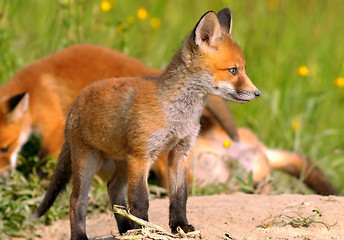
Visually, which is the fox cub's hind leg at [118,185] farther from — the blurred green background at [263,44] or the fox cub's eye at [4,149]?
the fox cub's eye at [4,149]

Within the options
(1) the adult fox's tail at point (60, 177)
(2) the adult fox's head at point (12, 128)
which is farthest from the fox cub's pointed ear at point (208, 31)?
(2) the adult fox's head at point (12, 128)

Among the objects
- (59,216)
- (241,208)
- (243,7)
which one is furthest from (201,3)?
(241,208)

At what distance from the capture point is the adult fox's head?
7.72 meters

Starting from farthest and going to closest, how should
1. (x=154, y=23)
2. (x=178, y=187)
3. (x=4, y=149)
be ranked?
(x=154, y=23)
(x=4, y=149)
(x=178, y=187)

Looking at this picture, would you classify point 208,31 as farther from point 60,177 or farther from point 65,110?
point 65,110

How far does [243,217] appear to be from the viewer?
5211 millimetres

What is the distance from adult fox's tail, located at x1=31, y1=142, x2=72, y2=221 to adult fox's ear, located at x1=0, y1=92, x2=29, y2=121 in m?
2.28

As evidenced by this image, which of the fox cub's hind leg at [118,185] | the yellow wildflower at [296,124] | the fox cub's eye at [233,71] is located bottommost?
the yellow wildflower at [296,124]

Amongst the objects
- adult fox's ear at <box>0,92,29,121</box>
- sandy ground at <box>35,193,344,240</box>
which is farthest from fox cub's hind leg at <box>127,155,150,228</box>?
adult fox's ear at <box>0,92,29,121</box>

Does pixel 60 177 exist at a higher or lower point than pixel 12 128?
higher

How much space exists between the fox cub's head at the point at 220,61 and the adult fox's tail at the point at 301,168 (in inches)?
129

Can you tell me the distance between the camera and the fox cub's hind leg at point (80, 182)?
4.97m

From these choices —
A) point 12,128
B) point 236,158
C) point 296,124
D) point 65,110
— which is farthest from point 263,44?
point 12,128

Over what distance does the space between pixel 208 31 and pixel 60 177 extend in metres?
1.72
